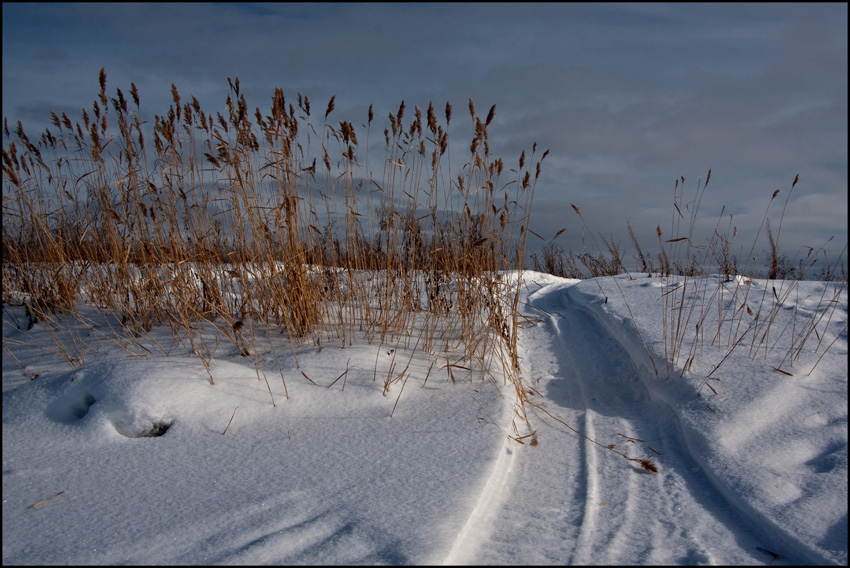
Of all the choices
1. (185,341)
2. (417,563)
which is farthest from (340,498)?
(185,341)

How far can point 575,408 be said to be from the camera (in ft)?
7.69

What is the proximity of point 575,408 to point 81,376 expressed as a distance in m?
2.25

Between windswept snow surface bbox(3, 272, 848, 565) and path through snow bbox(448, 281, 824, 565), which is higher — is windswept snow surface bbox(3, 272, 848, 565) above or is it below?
above

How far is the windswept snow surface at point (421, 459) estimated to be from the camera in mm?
1316

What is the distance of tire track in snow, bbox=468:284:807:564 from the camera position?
1.32 meters

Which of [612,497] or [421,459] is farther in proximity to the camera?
[421,459]

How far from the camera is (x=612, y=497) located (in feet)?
5.26

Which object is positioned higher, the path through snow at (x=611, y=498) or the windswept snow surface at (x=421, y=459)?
the windswept snow surface at (x=421, y=459)

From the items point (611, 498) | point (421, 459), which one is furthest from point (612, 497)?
point (421, 459)

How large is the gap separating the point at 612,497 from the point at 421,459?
0.65 m

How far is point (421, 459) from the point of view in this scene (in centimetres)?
174

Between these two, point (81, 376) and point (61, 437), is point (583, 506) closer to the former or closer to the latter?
point (61, 437)

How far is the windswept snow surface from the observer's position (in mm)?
1316

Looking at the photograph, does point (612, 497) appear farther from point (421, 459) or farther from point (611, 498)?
point (421, 459)
